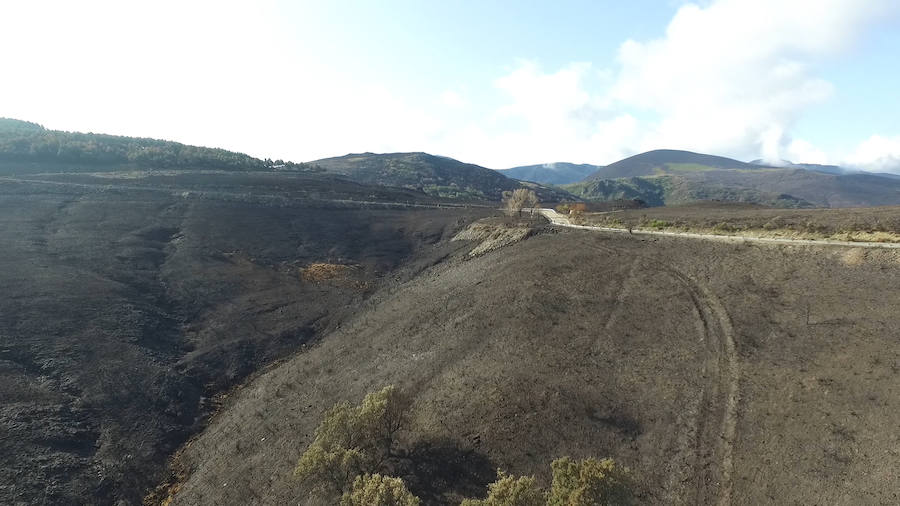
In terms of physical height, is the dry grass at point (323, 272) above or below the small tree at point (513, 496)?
below

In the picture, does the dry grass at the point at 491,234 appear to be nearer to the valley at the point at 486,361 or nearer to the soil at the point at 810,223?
the valley at the point at 486,361

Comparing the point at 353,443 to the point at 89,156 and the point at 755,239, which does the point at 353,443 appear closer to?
the point at 755,239

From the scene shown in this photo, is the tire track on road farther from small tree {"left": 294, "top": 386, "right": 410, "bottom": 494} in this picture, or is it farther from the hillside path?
small tree {"left": 294, "top": 386, "right": 410, "bottom": 494}

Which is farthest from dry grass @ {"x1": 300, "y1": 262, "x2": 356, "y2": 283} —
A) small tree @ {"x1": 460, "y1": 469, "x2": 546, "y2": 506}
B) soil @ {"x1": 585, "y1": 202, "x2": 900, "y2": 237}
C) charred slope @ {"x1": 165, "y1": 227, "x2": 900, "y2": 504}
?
small tree @ {"x1": 460, "y1": 469, "x2": 546, "y2": 506}

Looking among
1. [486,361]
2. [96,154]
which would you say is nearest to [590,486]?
[486,361]

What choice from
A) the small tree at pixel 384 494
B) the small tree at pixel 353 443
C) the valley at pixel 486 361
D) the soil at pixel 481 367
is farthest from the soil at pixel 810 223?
the small tree at pixel 384 494

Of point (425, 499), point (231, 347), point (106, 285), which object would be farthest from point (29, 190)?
point (425, 499)

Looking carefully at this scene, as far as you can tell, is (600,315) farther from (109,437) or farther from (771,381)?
(109,437)
